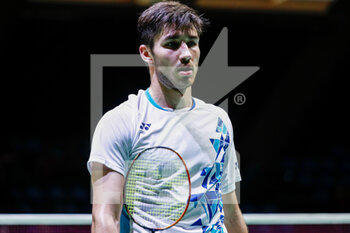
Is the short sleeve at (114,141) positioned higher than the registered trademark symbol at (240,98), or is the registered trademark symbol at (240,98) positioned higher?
the registered trademark symbol at (240,98)

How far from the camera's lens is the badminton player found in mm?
1681

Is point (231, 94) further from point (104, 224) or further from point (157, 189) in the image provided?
point (104, 224)

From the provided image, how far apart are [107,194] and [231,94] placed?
5.31 meters

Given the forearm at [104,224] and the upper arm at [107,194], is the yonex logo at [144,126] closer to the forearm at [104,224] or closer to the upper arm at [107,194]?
the upper arm at [107,194]

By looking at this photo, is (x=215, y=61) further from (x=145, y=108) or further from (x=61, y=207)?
(x=145, y=108)

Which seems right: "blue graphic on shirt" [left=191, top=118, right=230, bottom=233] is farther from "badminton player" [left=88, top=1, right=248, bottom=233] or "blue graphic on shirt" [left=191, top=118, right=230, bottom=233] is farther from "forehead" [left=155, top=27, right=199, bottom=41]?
"forehead" [left=155, top=27, right=199, bottom=41]

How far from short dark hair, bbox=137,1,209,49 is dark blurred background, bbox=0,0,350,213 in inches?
193

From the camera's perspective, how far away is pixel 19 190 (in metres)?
6.57

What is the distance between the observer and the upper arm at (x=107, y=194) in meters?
1.66

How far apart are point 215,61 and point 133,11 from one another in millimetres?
2162

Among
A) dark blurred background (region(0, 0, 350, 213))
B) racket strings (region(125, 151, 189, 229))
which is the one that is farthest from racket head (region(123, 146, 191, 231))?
dark blurred background (region(0, 0, 350, 213))

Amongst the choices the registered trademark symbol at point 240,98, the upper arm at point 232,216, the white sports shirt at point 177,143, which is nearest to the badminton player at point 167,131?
the white sports shirt at point 177,143

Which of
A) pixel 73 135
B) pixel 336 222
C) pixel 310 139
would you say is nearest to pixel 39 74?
pixel 73 135

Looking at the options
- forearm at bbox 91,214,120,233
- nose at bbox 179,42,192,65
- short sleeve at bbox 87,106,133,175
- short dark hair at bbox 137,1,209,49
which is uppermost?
short dark hair at bbox 137,1,209,49
